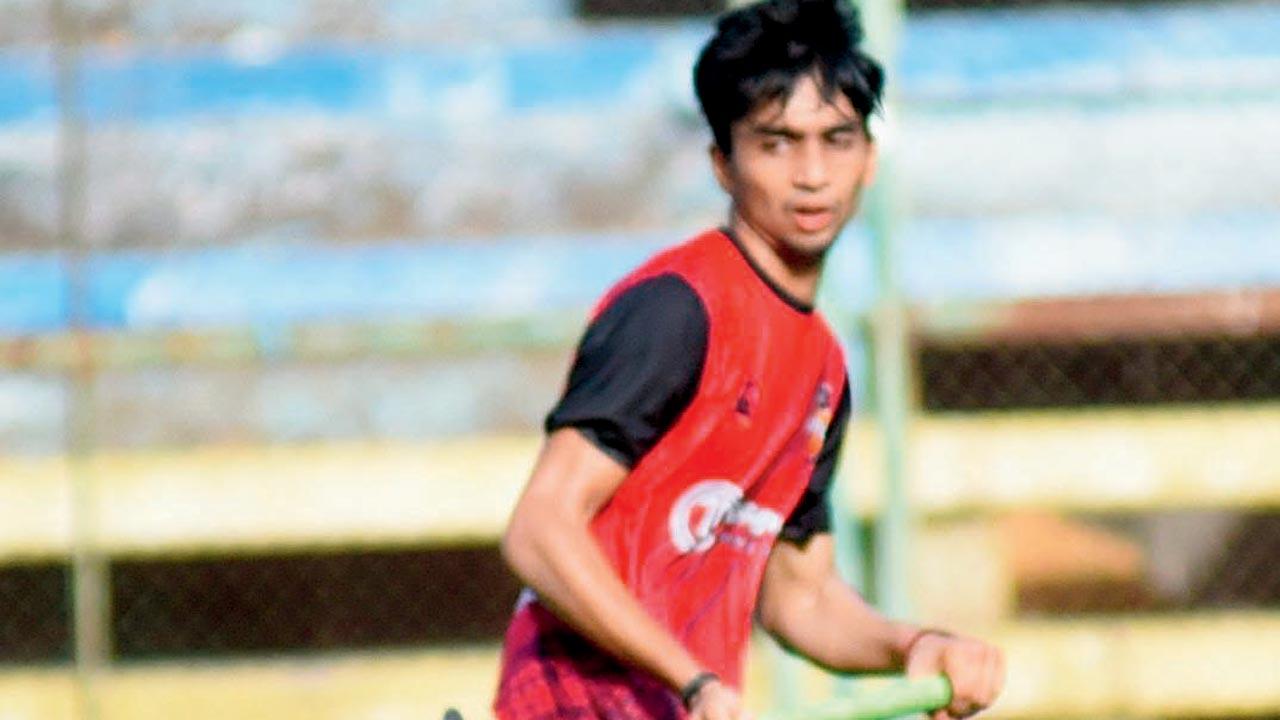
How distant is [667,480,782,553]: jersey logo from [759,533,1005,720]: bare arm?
276 millimetres

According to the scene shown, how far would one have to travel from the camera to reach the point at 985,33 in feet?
25.1

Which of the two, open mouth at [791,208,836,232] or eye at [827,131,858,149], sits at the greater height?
eye at [827,131,858,149]

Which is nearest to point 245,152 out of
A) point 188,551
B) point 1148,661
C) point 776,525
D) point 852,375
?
point 188,551

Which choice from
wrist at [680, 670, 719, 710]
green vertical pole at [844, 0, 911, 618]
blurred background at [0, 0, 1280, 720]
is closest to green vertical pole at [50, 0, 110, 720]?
blurred background at [0, 0, 1280, 720]

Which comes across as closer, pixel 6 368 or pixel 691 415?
pixel 691 415

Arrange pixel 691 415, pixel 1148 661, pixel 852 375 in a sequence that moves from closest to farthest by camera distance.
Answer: pixel 691 415
pixel 852 375
pixel 1148 661

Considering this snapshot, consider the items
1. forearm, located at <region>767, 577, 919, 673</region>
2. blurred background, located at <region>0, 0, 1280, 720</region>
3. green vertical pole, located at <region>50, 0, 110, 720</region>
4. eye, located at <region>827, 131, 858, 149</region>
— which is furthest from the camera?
blurred background, located at <region>0, 0, 1280, 720</region>

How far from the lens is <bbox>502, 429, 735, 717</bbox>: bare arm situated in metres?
3.47

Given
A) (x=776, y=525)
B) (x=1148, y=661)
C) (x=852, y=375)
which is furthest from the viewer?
(x=1148, y=661)

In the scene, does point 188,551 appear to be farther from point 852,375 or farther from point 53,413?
point 852,375

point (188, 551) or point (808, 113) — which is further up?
point (808, 113)

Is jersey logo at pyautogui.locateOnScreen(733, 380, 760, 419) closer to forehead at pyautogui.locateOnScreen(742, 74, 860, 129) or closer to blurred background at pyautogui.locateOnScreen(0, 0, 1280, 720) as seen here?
forehead at pyautogui.locateOnScreen(742, 74, 860, 129)

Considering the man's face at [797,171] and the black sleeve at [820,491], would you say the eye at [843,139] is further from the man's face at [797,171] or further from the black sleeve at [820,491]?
the black sleeve at [820,491]

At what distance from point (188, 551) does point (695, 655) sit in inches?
165
